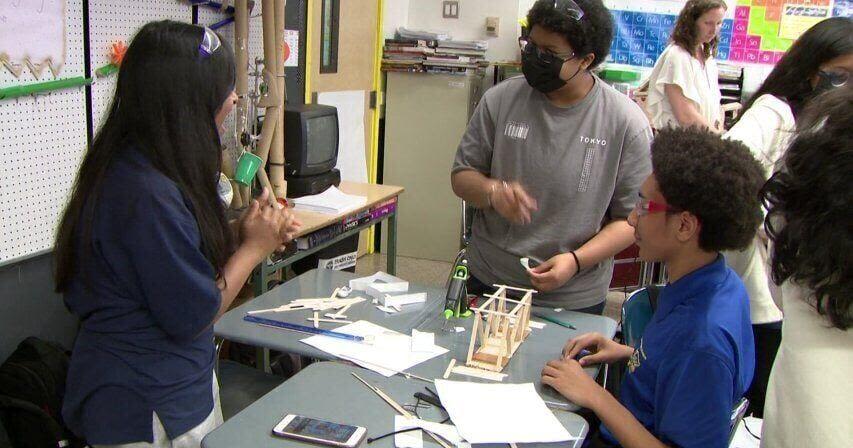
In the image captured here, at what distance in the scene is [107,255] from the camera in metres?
1.38

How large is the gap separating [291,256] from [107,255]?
1.61 m

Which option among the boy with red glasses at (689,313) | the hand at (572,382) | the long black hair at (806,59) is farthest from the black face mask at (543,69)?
the hand at (572,382)

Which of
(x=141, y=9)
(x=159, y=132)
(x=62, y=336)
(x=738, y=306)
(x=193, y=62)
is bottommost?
(x=62, y=336)

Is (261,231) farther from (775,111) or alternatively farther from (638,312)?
(775,111)

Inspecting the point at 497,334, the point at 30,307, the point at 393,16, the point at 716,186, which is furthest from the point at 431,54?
the point at 716,186

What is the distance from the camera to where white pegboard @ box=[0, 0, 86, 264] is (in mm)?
2309

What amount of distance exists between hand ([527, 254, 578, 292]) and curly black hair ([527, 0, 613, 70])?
59 cm

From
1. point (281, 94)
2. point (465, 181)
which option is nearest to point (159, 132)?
point (465, 181)

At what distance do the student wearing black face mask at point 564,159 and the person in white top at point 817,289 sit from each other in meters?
1.01

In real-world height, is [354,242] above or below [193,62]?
below

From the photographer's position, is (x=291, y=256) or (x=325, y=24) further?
(x=325, y=24)

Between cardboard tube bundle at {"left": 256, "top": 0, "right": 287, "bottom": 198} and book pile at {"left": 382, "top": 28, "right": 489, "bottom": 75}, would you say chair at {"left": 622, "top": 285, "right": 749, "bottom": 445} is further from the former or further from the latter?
book pile at {"left": 382, "top": 28, "right": 489, "bottom": 75}

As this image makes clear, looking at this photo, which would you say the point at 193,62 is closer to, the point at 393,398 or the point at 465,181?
the point at 393,398

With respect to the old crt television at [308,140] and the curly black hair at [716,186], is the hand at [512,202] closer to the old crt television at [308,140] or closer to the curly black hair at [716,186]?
the curly black hair at [716,186]
